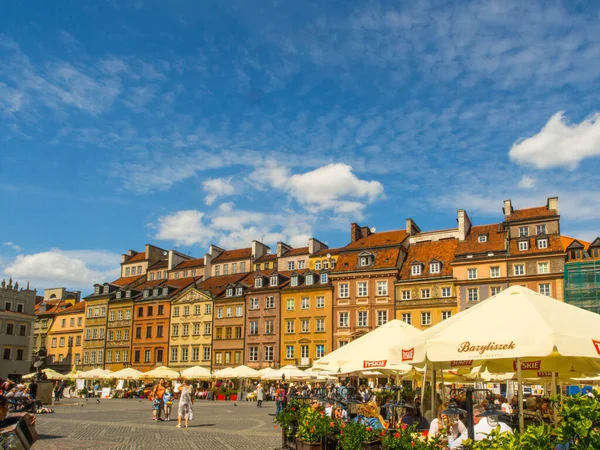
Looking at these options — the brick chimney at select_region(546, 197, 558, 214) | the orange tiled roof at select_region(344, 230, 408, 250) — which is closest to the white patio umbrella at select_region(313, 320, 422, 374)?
the brick chimney at select_region(546, 197, 558, 214)

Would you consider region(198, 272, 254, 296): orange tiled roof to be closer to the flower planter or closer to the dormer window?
the dormer window

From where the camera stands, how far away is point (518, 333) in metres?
7.80

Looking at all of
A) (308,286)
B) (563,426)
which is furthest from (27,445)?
(308,286)

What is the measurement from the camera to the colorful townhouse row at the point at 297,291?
154ft

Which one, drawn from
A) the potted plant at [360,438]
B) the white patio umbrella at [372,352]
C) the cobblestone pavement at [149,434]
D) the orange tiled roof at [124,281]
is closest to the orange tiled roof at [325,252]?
the orange tiled roof at [124,281]

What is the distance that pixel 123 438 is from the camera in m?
17.4

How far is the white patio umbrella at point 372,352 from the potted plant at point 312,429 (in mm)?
2319

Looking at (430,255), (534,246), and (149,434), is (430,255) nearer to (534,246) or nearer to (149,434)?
(534,246)

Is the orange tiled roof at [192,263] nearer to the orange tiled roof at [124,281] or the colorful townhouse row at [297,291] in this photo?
the colorful townhouse row at [297,291]

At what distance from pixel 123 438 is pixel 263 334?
39.7 meters

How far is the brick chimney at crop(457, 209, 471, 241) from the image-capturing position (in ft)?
168

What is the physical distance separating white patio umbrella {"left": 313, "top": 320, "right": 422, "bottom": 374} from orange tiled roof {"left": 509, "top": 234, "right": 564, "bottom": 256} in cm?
3274

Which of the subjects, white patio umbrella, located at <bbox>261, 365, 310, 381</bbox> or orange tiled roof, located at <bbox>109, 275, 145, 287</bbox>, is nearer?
white patio umbrella, located at <bbox>261, 365, 310, 381</bbox>

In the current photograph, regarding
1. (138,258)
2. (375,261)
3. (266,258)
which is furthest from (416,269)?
(138,258)
